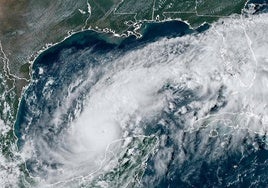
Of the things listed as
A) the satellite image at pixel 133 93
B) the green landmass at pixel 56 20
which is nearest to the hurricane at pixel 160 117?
the satellite image at pixel 133 93

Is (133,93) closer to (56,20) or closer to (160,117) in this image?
(160,117)

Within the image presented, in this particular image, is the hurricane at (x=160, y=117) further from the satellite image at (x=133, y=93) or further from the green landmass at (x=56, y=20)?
the green landmass at (x=56, y=20)

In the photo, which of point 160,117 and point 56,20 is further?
point 56,20

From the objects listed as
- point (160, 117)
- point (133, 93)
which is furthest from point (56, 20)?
point (160, 117)

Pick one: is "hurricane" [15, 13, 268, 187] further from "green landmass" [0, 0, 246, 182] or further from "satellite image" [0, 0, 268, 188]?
"green landmass" [0, 0, 246, 182]

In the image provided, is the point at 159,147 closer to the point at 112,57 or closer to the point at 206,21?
the point at 112,57

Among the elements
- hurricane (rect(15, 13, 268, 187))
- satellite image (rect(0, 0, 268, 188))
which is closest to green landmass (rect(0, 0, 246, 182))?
satellite image (rect(0, 0, 268, 188))

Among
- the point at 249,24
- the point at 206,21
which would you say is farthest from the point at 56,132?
the point at 249,24

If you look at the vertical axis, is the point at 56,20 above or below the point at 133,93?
above
